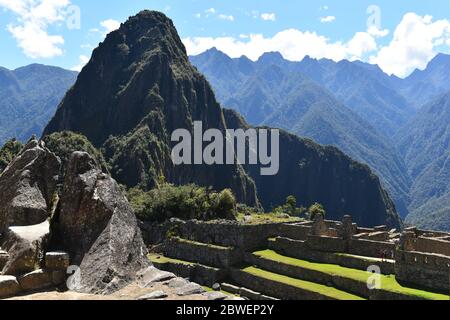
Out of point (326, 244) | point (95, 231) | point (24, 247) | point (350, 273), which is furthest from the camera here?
point (326, 244)

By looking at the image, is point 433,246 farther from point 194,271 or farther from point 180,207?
point 180,207

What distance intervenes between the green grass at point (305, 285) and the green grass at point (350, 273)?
726 millimetres

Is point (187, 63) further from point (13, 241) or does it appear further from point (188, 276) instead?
point (13, 241)

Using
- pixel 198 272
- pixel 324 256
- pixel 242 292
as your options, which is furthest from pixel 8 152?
pixel 324 256

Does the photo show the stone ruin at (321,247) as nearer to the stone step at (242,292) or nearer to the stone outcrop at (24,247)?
the stone step at (242,292)

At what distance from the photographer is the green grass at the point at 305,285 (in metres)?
19.5

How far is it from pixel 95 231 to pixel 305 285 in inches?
531

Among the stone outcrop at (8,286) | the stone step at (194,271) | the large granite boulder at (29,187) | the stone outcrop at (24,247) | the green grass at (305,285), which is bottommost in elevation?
the stone step at (194,271)

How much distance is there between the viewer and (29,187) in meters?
11.1

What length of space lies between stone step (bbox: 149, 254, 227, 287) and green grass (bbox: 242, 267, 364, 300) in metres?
1.54

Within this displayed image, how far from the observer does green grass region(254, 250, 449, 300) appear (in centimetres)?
1677

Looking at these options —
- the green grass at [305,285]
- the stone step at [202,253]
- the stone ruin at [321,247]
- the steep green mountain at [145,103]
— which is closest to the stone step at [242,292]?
the green grass at [305,285]

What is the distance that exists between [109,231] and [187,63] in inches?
5810
